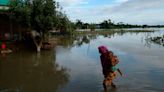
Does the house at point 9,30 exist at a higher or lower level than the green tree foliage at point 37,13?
lower

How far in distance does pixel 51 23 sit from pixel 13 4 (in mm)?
3295

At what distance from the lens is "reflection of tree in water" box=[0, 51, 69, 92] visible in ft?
37.8

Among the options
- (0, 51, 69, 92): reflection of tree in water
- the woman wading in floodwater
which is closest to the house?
(0, 51, 69, 92): reflection of tree in water

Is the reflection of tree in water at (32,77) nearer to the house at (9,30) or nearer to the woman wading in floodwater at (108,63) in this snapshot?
the woman wading in floodwater at (108,63)

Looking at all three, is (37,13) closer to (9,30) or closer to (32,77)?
(9,30)

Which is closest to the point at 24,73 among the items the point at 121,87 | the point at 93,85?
the point at 93,85

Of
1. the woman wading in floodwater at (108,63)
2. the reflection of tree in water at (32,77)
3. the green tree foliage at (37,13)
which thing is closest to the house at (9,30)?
the green tree foliage at (37,13)

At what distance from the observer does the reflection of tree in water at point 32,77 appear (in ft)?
37.8

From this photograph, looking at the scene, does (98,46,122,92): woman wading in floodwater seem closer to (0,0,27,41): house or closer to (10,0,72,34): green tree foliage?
(10,0,72,34): green tree foliage

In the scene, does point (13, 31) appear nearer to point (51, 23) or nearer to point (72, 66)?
point (51, 23)

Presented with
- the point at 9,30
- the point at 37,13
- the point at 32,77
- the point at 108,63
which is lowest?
the point at 32,77

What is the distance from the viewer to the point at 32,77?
45.5 feet

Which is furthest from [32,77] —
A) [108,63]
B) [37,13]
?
[37,13]

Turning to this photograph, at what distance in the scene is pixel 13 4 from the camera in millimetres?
24500
